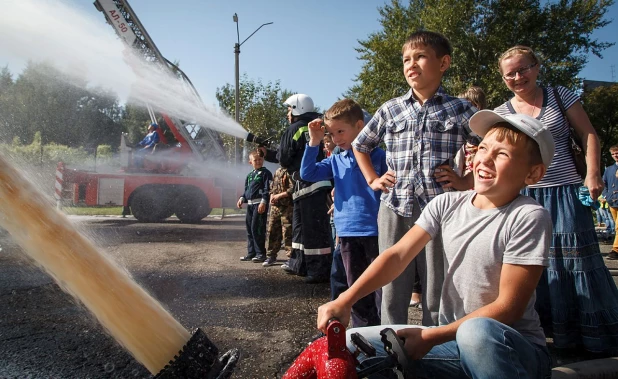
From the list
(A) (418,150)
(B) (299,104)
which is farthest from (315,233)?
(A) (418,150)

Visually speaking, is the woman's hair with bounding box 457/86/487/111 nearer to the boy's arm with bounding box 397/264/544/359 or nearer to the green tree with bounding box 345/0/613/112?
the boy's arm with bounding box 397/264/544/359

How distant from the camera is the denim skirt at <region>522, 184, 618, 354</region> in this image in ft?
9.52

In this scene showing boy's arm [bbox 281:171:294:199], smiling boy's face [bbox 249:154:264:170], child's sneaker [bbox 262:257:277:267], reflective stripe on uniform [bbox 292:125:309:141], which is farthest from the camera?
smiling boy's face [bbox 249:154:264:170]

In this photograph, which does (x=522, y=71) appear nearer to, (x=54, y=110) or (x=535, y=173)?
(x=535, y=173)

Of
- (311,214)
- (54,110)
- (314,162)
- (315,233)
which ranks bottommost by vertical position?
(315,233)

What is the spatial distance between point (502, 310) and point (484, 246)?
0.87 feet

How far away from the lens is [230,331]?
11.1 feet

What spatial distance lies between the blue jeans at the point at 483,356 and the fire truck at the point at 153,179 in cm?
1346

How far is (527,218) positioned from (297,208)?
153 inches

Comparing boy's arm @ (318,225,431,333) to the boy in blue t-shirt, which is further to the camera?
the boy in blue t-shirt

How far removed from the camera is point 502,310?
64.4 inches

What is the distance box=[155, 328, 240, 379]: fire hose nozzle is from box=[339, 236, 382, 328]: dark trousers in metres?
1.63

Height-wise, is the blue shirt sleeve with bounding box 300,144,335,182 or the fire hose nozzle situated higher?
the blue shirt sleeve with bounding box 300,144,335,182

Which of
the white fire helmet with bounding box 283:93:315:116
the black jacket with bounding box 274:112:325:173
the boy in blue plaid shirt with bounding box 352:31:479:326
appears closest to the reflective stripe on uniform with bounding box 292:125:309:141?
the black jacket with bounding box 274:112:325:173
